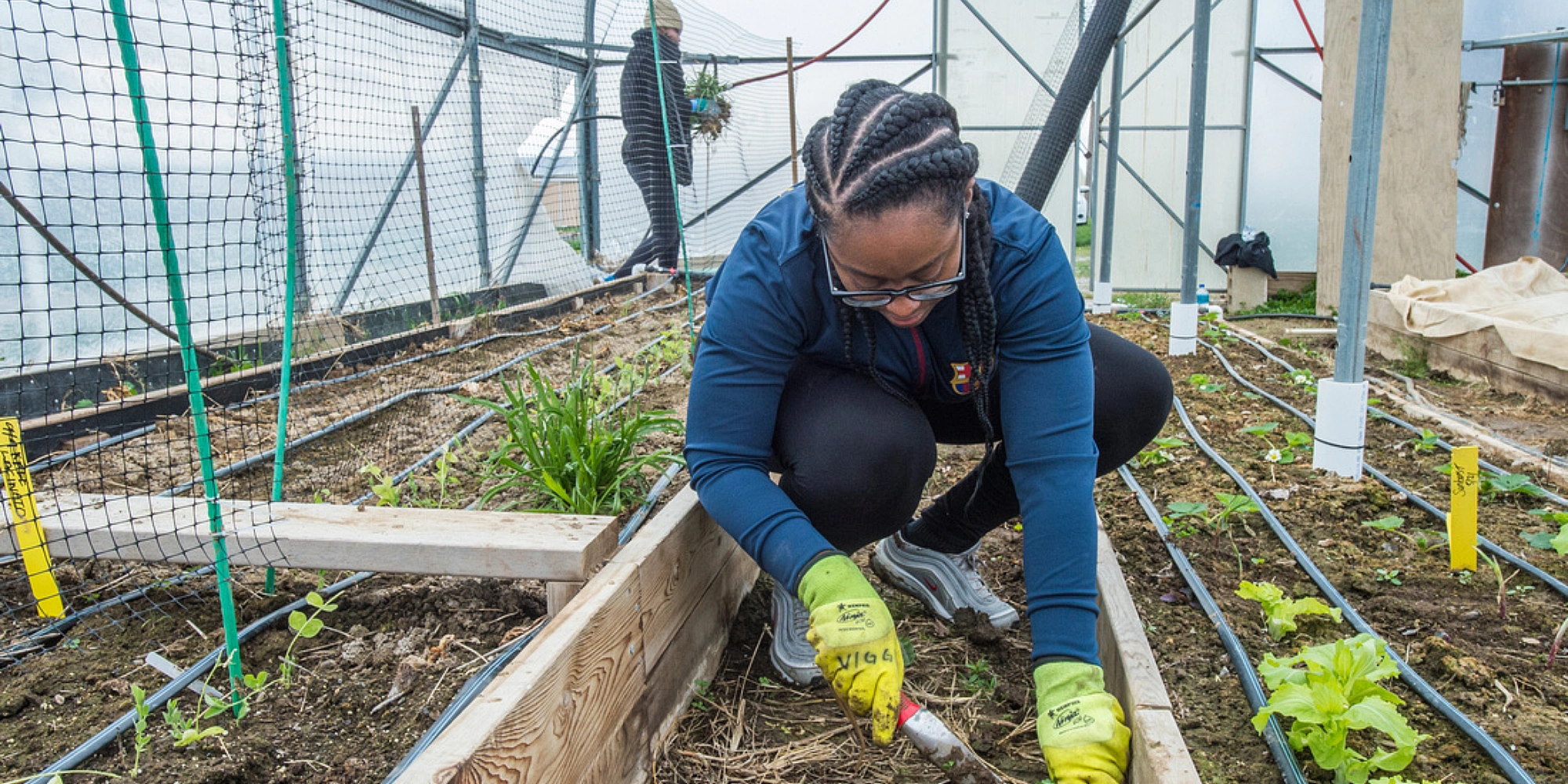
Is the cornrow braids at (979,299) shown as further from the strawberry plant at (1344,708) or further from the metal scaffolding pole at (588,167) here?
the metal scaffolding pole at (588,167)

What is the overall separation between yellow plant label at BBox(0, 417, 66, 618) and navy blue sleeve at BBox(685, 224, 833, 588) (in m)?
1.07

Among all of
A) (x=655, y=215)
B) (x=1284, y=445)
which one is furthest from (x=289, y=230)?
(x=655, y=215)

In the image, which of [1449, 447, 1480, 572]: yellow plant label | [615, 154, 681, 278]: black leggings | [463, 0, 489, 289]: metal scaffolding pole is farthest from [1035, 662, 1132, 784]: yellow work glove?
[615, 154, 681, 278]: black leggings

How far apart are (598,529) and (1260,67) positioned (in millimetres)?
7995

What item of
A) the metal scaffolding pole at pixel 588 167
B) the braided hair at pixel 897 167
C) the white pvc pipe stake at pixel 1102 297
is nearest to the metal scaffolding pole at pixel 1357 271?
the braided hair at pixel 897 167

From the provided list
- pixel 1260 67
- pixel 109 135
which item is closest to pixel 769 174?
pixel 1260 67

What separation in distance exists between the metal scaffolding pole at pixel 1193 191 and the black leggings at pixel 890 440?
8.82 ft

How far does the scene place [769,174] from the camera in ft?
30.7

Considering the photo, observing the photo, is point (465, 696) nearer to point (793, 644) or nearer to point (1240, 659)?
point (793, 644)

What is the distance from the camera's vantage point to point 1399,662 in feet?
5.13

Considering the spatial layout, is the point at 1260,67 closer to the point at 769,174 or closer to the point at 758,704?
the point at 769,174

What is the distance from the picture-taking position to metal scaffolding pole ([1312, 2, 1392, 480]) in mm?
2426

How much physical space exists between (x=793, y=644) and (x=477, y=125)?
4812 mm

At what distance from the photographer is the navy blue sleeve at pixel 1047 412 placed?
1.44m
